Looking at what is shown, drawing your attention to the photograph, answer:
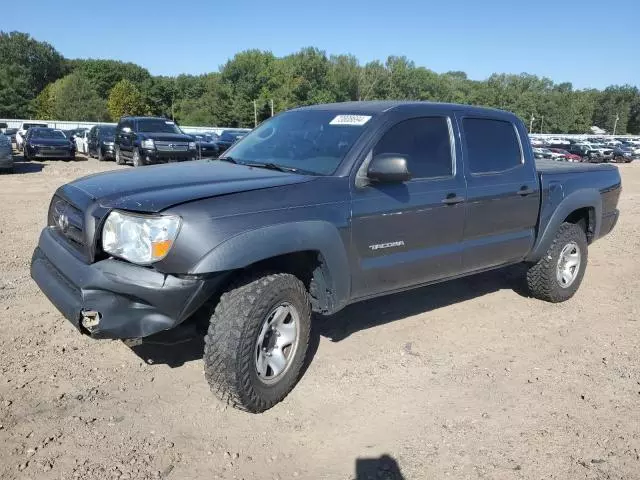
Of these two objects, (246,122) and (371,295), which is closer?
(371,295)

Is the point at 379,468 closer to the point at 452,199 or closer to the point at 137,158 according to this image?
the point at 452,199

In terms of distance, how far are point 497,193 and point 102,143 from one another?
2148 cm

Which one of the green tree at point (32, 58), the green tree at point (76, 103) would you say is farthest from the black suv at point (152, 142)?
the green tree at point (32, 58)

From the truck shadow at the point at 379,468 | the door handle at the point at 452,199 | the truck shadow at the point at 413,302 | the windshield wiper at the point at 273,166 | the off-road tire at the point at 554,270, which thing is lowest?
the truck shadow at the point at 379,468

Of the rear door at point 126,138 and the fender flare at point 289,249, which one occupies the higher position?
the rear door at point 126,138

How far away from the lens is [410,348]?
14.8ft

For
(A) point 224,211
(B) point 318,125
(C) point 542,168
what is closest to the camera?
(A) point 224,211

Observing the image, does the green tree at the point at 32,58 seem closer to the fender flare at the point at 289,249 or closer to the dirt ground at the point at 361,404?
the dirt ground at the point at 361,404

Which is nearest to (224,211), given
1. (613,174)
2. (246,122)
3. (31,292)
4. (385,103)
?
(385,103)

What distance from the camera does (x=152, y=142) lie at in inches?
660

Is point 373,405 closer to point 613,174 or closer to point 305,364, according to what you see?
point 305,364

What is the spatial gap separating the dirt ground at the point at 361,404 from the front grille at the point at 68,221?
0.96m

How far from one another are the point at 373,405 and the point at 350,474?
737 millimetres

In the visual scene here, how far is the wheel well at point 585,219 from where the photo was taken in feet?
19.5
